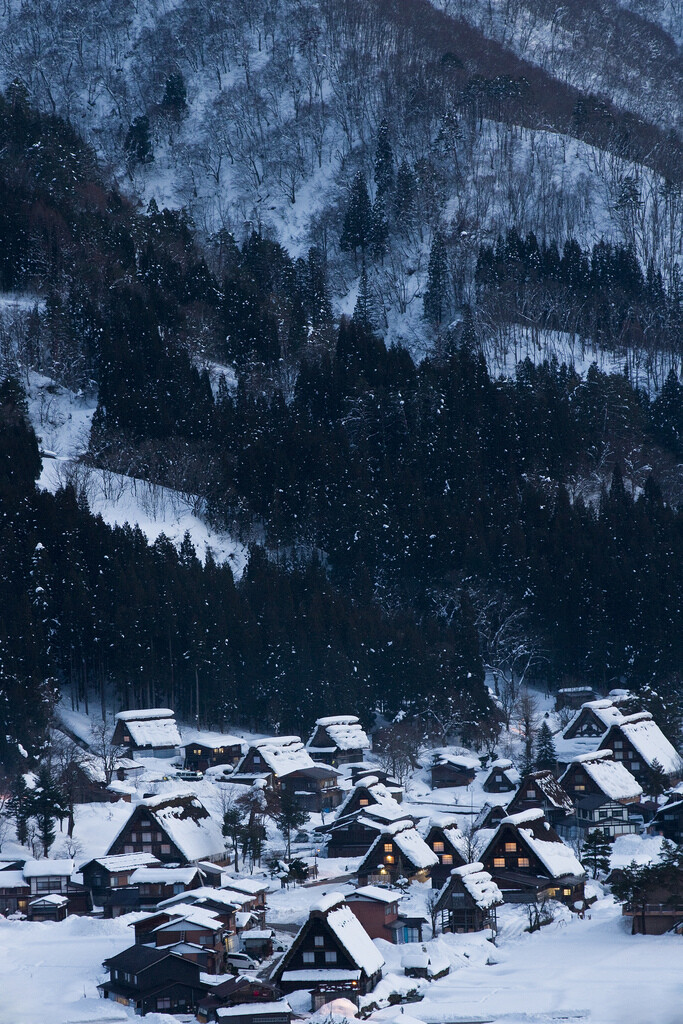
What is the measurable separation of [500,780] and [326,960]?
2043 cm

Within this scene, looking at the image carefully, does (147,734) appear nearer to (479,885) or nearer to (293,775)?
(293,775)

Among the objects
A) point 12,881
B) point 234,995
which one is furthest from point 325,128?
point 234,995

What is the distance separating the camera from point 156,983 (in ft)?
95.2

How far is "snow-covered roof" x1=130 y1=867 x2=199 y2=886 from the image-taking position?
36.5 metres

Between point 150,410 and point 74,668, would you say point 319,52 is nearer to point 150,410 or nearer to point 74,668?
point 150,410

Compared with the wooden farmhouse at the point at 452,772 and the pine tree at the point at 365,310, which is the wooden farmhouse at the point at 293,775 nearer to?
the wooden farmhouse at the point at 452,772

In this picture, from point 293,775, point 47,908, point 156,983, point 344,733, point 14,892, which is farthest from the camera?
point 344,733

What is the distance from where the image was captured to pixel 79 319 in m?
81.6

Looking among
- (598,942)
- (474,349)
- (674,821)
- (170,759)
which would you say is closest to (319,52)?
(474,349)

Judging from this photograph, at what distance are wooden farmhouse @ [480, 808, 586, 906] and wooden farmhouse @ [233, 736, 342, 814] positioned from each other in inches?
449

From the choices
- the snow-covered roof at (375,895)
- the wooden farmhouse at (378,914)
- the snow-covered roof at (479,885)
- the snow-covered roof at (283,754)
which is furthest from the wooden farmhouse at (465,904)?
the snow-covered roof at (283,754)

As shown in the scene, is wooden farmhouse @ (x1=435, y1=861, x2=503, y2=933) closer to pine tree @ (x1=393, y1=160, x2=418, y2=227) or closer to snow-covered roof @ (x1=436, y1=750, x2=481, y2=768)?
snow-covered roof @ (x1=436, y1=750, x2=481, y2=768)

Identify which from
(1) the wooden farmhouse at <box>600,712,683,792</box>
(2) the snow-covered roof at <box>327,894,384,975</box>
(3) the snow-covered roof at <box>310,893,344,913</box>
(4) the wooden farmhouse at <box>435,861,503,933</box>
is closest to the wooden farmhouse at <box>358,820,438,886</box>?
(4) the wooden farmhouse at <box>435,861,503,933</box>

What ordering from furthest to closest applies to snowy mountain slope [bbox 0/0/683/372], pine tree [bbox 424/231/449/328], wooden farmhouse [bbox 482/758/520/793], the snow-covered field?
snowy mountain slope [bbox 0/0/683/372], pine tree [bbox 424/231/449/328], wooden farmhouse [bbox 482/758/520/793], the snow-covered field
